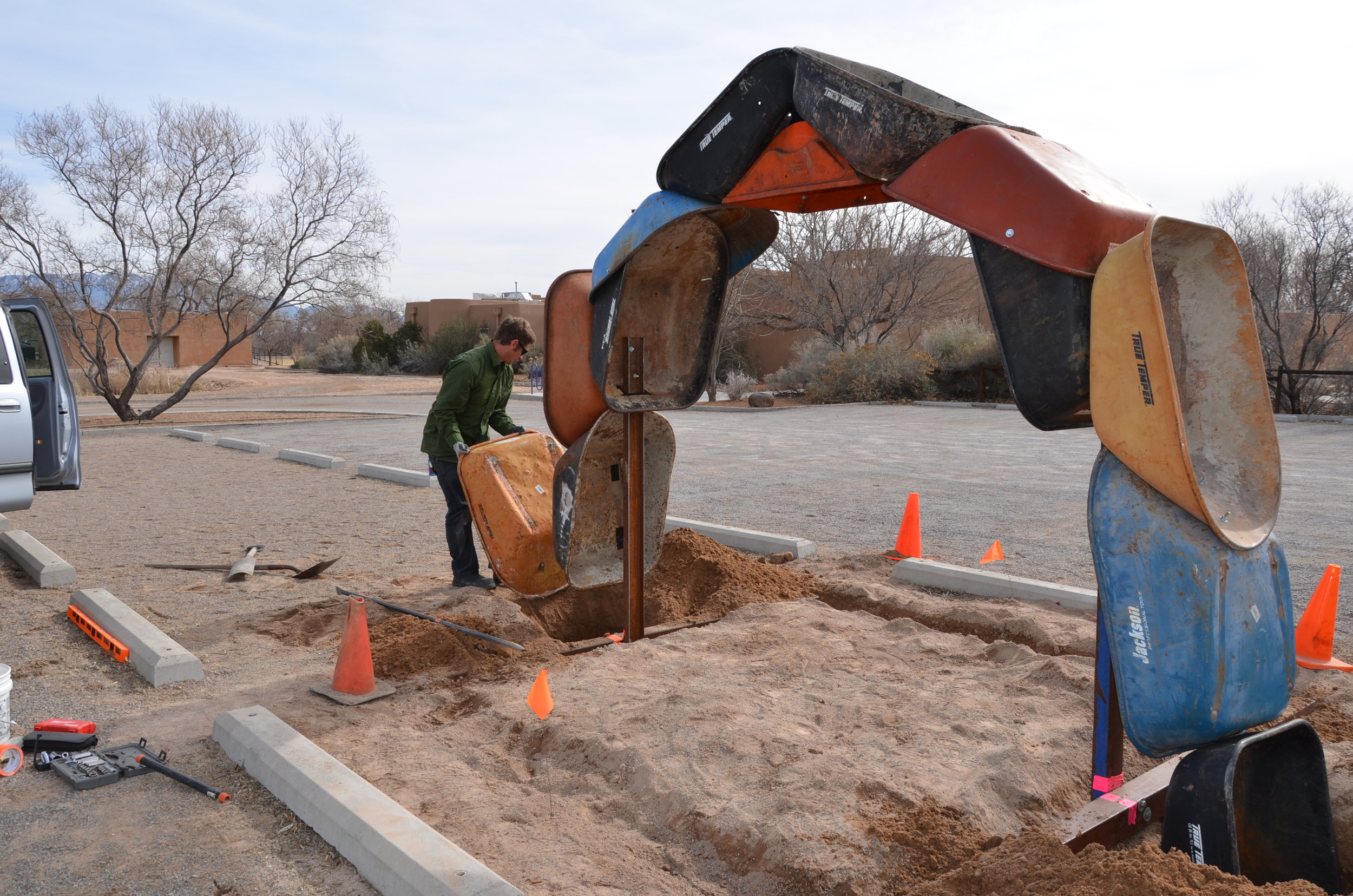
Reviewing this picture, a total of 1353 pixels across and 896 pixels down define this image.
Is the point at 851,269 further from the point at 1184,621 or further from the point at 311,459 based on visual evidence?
the point at 1184,621

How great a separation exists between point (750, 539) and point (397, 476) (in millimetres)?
5973

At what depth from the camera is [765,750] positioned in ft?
12.6

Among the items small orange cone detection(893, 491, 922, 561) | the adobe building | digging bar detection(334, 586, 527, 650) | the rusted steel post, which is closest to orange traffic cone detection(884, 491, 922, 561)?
small orange cone detection(893, 491, 922, 561)

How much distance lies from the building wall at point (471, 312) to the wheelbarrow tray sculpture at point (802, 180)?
4801 centimetres

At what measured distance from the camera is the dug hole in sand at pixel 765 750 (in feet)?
9.90

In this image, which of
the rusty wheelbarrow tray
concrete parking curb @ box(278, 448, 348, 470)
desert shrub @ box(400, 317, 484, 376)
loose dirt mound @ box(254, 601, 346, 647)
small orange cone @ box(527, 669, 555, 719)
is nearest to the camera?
small orange cone @ box(527, 669, 555, 719)

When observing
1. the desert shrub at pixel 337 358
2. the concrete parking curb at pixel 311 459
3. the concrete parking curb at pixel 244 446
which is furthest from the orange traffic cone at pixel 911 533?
the desert shrub at pixel 337 358

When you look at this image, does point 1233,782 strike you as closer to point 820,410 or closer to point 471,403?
point 471,403

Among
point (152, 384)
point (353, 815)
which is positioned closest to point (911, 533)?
point (353, 815)

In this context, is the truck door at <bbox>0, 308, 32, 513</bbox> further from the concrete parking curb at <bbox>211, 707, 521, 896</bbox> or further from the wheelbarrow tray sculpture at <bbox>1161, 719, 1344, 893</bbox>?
the wheelbarrow tray sculpture at <bbox>1161, 719, 1344, 893</bbox>

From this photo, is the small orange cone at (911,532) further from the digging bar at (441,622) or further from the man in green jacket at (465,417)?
the digging bar at (441,622)

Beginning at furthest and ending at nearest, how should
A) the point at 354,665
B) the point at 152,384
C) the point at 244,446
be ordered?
the point at 152,384 → the point at 244,446 → the point at 354,665

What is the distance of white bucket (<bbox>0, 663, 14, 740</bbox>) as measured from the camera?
3918mm

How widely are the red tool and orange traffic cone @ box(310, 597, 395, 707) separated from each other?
931 mm
